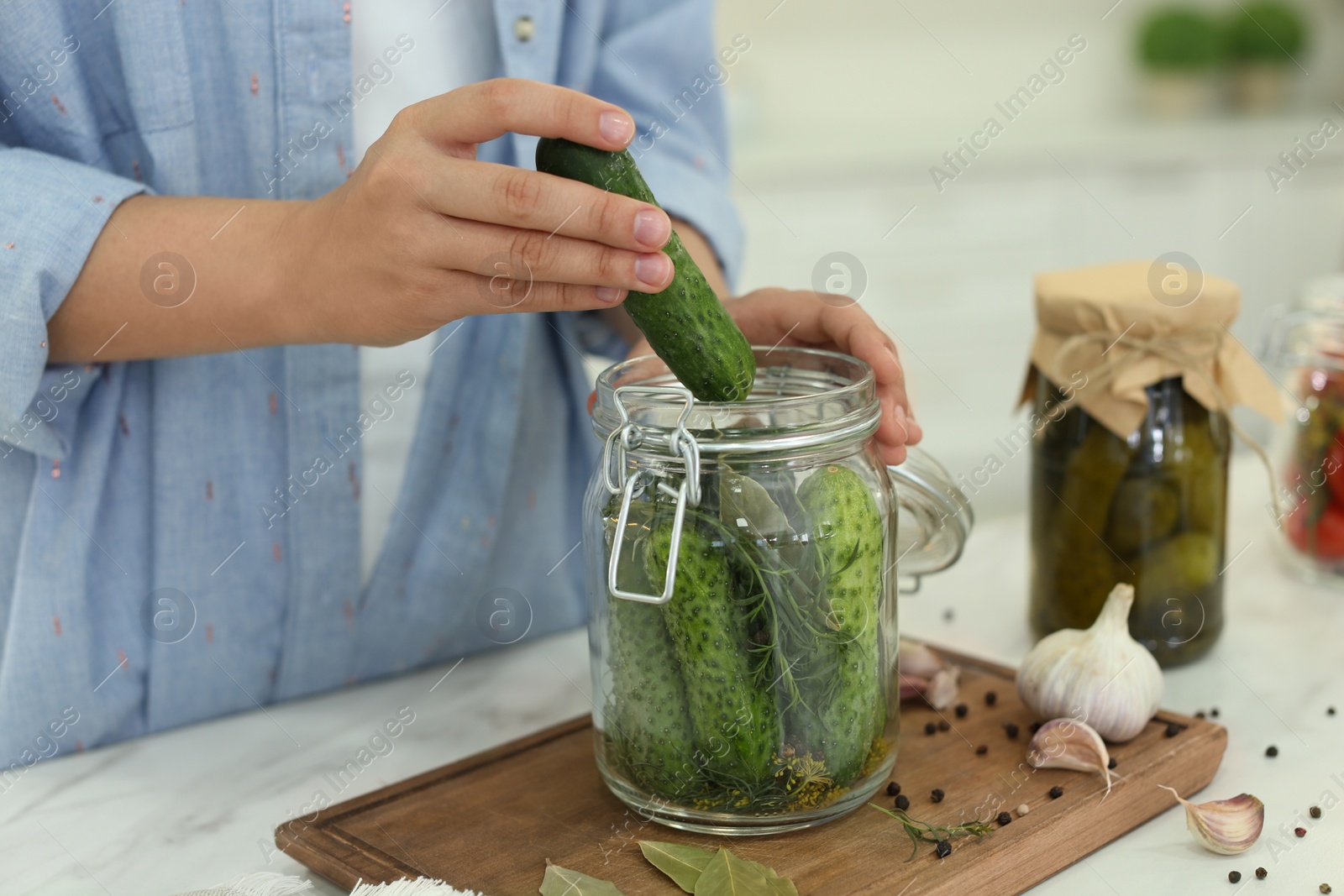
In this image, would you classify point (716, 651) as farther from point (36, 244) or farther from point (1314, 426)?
point (1314, 426)

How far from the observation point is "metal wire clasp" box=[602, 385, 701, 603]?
60 centimetres

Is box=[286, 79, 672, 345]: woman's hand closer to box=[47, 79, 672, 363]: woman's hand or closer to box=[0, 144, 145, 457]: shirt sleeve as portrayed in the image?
box=[47, 79, 672, 363]: woman's hand

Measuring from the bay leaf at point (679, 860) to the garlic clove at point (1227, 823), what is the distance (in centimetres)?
28

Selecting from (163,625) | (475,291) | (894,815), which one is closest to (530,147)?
(475,291)

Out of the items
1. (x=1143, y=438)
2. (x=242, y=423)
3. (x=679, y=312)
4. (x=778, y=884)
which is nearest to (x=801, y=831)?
(x=778, y=884)

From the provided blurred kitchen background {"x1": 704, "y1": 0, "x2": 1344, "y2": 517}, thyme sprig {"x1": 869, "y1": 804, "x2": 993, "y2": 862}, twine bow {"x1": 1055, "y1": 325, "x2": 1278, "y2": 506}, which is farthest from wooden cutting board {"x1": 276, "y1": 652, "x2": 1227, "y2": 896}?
blurred kitchen background {"x1": 704, "y1": 0, "x2": 1344, "y2": 517}

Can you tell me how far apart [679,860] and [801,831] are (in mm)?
80

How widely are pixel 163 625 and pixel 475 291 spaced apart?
0.46 meters

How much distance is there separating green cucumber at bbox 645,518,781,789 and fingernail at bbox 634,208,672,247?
15 centimetres

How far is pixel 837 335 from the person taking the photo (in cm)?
79

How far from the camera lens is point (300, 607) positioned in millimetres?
948

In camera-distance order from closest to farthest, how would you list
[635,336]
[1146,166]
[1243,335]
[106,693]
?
1. [106,693]
2. [635,336]
3. [1146,166]
4. [1243,335]

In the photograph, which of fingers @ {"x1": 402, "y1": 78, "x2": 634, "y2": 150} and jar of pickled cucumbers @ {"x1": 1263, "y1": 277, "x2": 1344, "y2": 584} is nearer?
fingers @ {"x1": 402, "y1": 78, "x2": 634, "y2": 150}

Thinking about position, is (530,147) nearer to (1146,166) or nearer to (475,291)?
(475,291)
